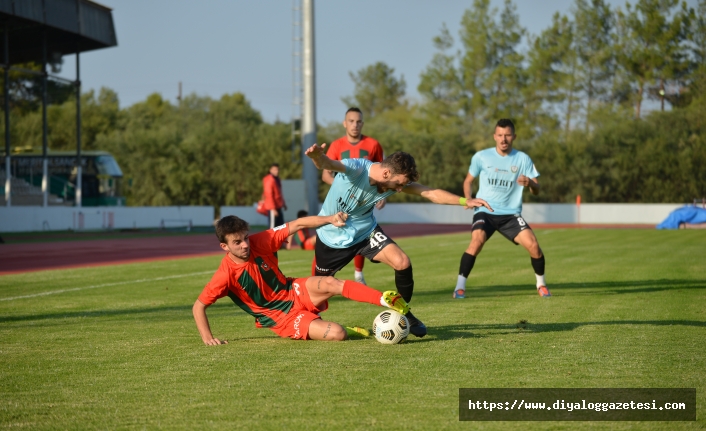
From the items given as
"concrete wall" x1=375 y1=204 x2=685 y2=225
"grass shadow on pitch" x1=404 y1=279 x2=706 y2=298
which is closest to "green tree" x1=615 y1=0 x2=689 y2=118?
"concrete wall" x1=375 y1=204 x2=685 y2=225

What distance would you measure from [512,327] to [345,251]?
179 centimetres

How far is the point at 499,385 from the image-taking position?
188 inches

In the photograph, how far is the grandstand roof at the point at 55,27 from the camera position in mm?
32944

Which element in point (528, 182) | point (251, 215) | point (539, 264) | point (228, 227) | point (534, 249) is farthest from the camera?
point (251, 215)

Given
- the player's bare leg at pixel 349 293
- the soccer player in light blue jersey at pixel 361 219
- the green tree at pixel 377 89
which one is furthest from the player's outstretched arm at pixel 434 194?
the green tree at pixel 377 89

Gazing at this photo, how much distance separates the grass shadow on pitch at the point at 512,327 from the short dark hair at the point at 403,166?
1.47 m

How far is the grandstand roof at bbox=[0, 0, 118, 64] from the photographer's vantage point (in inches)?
1297

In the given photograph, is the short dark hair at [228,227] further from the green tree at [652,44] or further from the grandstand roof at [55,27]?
the green tree at [652,44]

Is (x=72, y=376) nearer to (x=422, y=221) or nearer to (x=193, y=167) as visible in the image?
(x=422, y=221)

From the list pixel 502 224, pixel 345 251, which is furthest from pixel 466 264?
pixel 345 251

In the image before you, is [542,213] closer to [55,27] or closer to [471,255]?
[55,27]

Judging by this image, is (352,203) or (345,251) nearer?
(352,203)

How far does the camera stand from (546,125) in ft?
209

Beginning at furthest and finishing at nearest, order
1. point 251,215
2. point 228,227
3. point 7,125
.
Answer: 1. point 251,215
2. point 7,125
3. point 228,227
